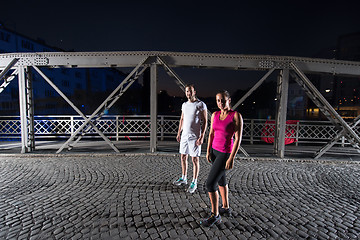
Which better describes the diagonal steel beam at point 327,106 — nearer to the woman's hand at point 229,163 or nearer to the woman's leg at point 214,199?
the woman's hand at point 229,163

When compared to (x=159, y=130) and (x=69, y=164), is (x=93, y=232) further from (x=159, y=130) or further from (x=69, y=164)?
(x=159, y=130)

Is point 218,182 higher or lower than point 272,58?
lower

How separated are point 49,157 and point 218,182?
6409 millimetres

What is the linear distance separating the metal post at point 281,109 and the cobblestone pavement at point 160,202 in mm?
1189

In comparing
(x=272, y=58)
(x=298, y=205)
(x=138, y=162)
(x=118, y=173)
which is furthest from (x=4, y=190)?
(x=272, y=58)

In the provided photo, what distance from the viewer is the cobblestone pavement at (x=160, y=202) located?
2969 millimetres

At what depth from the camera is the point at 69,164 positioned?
621cm

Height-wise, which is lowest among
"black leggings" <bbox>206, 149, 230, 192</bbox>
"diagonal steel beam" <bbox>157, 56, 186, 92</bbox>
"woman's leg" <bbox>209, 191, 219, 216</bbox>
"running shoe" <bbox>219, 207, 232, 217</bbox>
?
"running shoe" <bbox>219, 207, 232, 217</bbox>

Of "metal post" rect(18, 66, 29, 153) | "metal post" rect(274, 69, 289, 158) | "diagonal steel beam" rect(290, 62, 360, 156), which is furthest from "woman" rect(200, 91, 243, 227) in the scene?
"metal post" rect(18, 66, 29, 153)

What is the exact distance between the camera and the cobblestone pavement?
2.97 meters

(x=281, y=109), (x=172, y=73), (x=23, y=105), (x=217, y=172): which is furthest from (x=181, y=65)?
(x=23, y=105)

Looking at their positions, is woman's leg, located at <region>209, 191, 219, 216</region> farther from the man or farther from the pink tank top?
the man

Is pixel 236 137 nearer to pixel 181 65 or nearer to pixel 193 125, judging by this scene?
pixel 193 125

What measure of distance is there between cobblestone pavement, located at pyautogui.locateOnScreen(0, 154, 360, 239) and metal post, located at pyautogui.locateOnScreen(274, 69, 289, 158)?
46.8 inches
